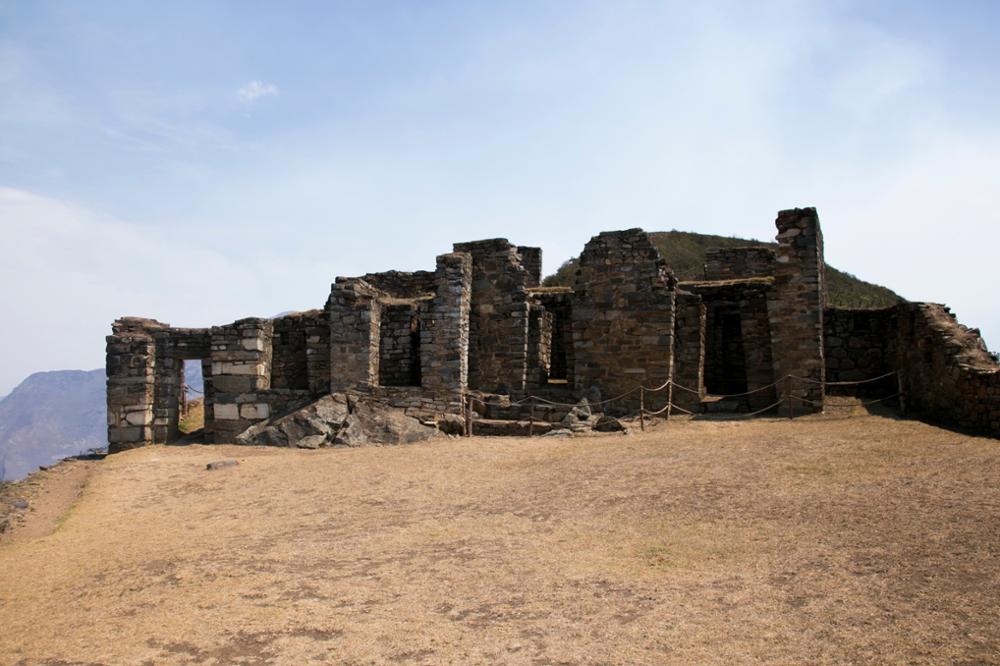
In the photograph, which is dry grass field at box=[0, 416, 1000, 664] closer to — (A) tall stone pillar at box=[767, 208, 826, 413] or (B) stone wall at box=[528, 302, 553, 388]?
(A) tall stone pillar at box=[767, 208, 826, 413]

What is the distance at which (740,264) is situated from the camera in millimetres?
22016

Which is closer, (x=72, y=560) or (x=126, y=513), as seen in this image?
(x=72, y=560)

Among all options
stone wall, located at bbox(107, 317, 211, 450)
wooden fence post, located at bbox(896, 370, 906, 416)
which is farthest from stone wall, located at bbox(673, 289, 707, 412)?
stone wall, located at bbox(107, 317, 211, 450)

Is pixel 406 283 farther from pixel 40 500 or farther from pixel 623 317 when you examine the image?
pixel 40 500

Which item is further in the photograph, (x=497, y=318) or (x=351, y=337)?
(x=497, y=318)

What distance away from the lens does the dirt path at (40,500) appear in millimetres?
9555

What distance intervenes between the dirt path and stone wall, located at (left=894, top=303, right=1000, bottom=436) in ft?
49.2

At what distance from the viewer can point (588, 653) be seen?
488 centimetres

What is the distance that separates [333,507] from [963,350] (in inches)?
465

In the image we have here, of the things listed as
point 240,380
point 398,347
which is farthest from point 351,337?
point 240,380

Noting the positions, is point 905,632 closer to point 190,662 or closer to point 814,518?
point 814,518

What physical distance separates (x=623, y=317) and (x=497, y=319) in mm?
3426

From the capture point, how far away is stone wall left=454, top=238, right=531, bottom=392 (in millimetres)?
17688

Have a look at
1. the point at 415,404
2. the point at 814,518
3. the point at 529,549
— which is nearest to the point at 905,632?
the point at 814,518
